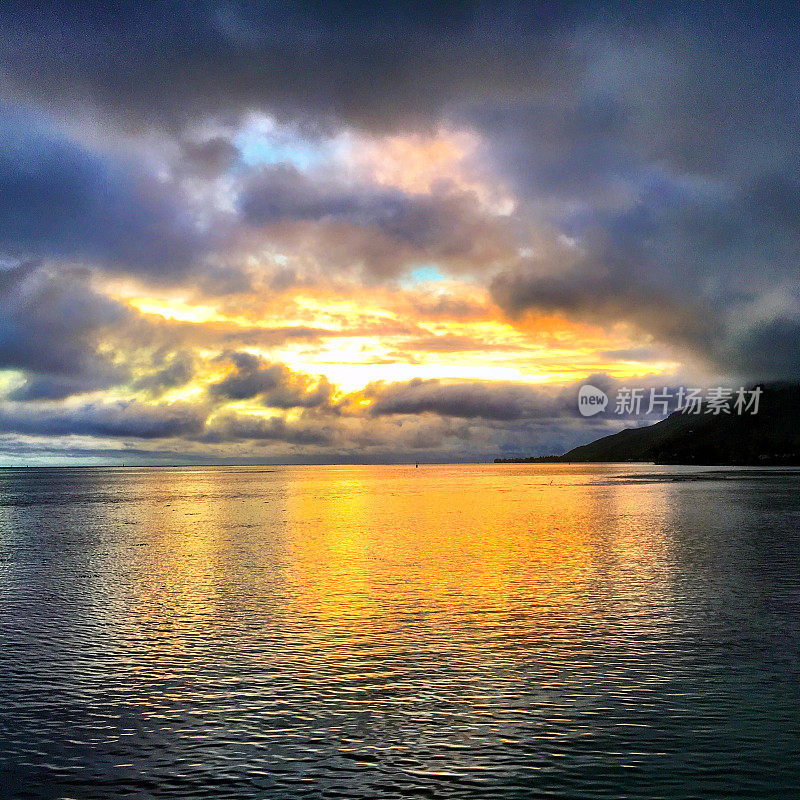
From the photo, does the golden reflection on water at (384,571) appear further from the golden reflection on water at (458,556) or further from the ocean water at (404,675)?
the ocean water at (404,675)

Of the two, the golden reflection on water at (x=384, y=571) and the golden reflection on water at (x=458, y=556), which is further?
the golden reflection on water at (x=458, y=556)

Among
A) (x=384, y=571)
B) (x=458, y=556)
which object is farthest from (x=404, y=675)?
(x=458, y=556)

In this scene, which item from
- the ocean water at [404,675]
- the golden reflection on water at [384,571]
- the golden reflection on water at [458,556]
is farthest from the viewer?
the golden reflection on water at [458,556]

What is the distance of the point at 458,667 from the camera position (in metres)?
26.3

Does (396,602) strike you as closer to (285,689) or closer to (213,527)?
(285,689)

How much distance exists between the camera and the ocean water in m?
17.5

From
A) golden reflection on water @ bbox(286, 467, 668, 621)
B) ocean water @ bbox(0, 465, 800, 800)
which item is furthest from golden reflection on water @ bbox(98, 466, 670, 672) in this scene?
ocean water @ bbox(0, 465, 800, 800)

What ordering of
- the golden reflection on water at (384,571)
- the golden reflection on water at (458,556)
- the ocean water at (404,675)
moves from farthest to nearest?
the golden reflection on water at (458,556) → the golden reflection on water at (384,571) → the ocean water at (404,675)

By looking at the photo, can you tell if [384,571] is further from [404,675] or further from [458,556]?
[404,675]

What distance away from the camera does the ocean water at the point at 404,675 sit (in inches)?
690

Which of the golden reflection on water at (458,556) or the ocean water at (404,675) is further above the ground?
the ocean water at (404,675)

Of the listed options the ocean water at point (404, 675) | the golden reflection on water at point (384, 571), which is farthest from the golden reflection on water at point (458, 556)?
the ocean water at point (404, 675)

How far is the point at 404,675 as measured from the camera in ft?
83.4

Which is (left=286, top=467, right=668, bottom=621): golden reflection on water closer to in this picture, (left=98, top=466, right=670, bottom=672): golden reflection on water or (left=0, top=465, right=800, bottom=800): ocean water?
(left=98, top=466, right=670, bottom=672): golden reflection on water
